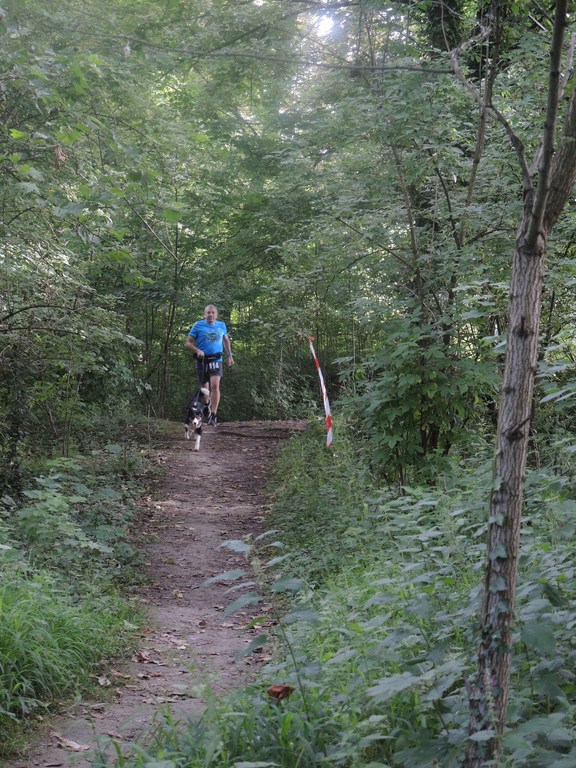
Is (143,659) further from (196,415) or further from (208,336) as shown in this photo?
(196,415)

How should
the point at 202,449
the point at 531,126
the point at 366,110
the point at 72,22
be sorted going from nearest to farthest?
the point at 531,126, the point at 366,110, the point at 72,22, the point at 202,449

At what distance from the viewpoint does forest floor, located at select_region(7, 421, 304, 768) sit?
156 inches

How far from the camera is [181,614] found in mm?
6289

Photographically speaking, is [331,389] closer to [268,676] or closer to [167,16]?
[167,16]

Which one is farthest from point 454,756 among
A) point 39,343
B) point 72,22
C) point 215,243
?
point 215,243

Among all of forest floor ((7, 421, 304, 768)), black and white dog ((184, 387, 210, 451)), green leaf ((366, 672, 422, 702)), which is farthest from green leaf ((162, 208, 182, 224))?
black and white dog ((184, 387, 210, 451))

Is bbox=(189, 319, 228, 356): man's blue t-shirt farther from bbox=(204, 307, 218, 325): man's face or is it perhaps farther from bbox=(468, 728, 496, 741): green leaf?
bbox=(468, 728, 496, 741): green leaf

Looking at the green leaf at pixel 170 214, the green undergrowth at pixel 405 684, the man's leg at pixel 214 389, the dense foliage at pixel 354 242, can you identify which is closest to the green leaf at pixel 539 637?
the green undergrowth at pixel 405 684

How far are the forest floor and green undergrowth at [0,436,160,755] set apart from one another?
0.49 feet

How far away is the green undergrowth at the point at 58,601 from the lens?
428 centimetres

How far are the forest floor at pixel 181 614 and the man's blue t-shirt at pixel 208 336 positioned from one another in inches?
72.5

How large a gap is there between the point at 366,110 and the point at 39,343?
4.47 m

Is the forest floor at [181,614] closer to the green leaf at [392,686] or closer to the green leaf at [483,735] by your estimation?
the green leaf at [392,686]

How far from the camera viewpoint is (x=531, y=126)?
6.84 meters
